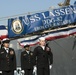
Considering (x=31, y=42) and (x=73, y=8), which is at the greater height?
(x=73, y=8)

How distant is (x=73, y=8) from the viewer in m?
13.0

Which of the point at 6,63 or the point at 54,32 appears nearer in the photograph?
the point at 6,63

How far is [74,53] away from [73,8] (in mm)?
1844

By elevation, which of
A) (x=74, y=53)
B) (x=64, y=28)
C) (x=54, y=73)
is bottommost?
(x=54, y=73)

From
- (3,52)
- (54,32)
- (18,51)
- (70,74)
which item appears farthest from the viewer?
(18,51)

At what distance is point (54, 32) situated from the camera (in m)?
12.9

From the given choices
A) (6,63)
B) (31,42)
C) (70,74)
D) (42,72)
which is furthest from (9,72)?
(31,42)

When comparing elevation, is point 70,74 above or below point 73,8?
below

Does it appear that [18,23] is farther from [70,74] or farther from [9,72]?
[9,72]

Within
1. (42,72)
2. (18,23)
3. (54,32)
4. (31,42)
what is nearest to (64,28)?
(54,32)

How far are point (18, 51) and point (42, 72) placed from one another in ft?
14.4

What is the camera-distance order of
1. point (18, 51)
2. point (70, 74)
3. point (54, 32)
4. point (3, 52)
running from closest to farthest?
1. point (3, 52)
2. point (70, 74)
3. point (54, 32)
4. point (18, 51)

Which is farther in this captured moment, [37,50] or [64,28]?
[64,28]

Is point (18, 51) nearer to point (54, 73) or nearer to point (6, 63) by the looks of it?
point (54, 73)
